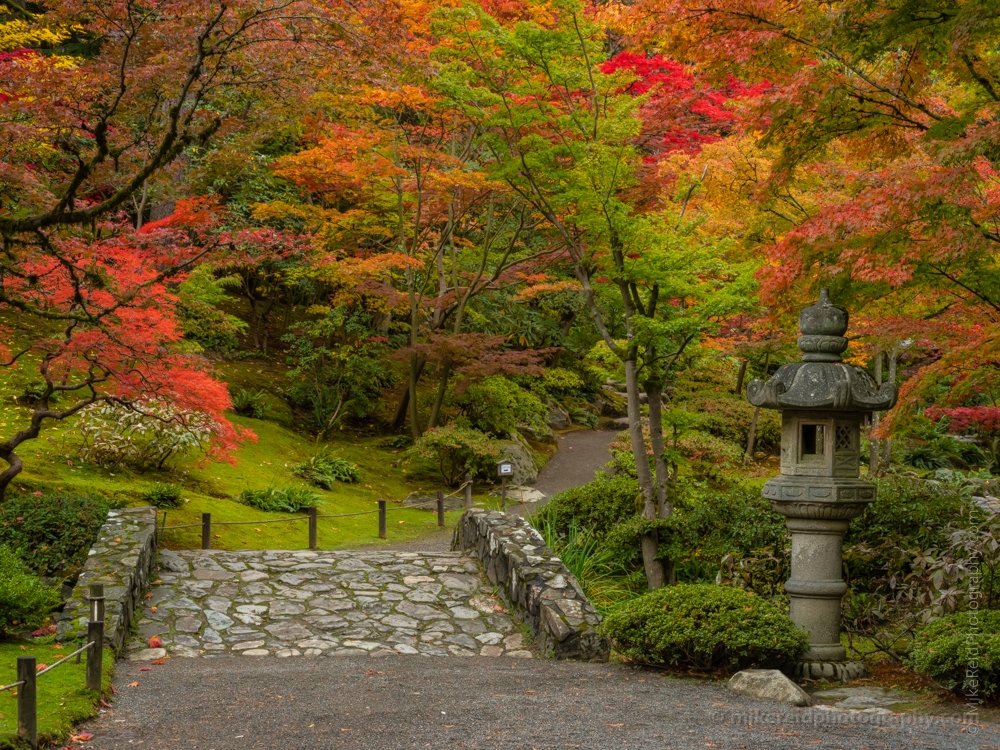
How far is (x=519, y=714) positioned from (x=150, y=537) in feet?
17.9

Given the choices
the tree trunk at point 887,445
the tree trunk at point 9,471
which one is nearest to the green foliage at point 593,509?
the tree trunk at point 9,471

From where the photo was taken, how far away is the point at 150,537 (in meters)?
9.66

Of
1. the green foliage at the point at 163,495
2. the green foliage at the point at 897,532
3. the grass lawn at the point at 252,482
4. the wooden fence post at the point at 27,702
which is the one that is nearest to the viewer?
the wooden fence post at the point at 27,702

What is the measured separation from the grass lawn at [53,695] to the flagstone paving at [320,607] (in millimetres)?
997

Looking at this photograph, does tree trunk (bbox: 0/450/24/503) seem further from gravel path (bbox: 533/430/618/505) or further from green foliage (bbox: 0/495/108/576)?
gravel path (bbox: 533/430/618/505)

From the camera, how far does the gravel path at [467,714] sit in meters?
5.33

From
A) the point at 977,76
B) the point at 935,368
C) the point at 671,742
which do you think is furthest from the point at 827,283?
the point at 671,742

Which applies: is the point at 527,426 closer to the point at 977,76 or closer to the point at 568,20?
the point at 568,20

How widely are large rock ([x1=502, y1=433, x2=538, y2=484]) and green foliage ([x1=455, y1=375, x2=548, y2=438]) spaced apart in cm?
54

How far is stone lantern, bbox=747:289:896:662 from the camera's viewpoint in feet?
23.2

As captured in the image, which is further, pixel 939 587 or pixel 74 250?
pixel 74 250

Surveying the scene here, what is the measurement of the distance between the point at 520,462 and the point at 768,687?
13.5 metres

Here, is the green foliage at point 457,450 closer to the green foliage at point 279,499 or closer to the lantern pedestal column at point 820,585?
the green foliage at point 279,499

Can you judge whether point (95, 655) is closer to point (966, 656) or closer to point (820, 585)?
point (820, 585)
